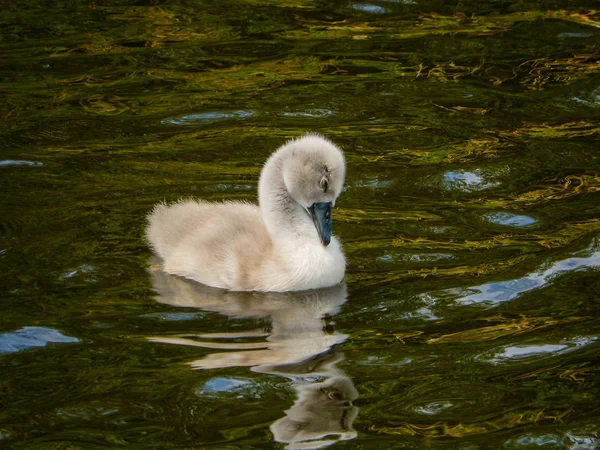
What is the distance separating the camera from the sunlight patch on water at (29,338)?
549cm

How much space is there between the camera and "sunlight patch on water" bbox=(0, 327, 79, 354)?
5.49 m

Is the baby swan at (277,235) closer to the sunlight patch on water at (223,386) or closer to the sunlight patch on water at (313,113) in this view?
the sunlight patch on water at (223,386)

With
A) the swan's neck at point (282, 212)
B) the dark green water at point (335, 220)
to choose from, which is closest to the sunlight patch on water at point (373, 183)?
the dark green water at point (335, 220)

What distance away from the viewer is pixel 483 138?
27.3 ft

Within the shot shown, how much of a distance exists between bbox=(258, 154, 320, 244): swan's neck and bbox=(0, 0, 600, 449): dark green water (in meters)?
0.33

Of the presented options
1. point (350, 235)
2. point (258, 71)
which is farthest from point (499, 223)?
point (258, 71)

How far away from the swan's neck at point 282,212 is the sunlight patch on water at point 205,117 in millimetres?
2293

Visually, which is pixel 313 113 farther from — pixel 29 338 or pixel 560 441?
pixel 560 441

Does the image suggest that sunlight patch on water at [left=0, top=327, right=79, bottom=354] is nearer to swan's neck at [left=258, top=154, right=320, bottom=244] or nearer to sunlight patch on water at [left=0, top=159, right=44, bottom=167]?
swan's neck at [left=258, top=154, right=320, bottom=244]

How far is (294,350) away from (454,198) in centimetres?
216

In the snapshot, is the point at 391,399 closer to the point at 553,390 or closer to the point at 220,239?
the point at 553,390

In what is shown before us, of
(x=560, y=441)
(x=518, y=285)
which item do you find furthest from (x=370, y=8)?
(x=560, y=441)

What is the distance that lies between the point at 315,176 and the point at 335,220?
38.6 inches

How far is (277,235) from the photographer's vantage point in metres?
6.34
